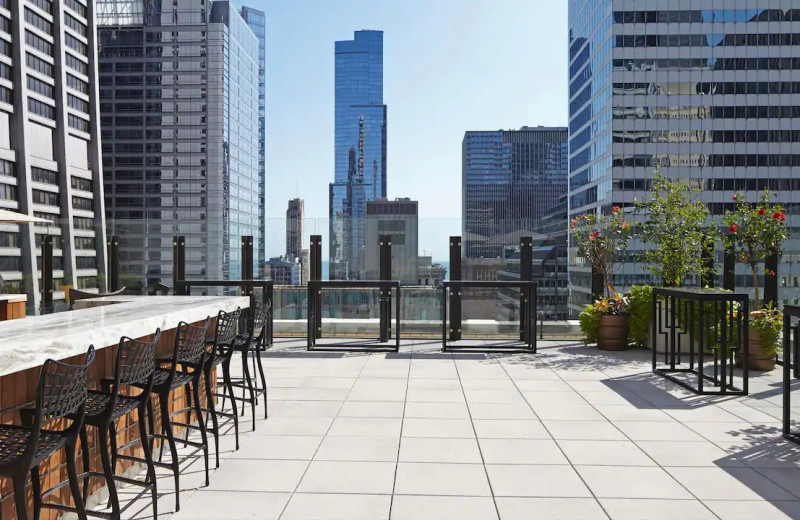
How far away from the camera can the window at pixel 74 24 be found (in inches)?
2364

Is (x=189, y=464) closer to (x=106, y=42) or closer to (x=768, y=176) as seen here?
(x=768, y=176)

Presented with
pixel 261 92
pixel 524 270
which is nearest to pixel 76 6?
pixel 261 92

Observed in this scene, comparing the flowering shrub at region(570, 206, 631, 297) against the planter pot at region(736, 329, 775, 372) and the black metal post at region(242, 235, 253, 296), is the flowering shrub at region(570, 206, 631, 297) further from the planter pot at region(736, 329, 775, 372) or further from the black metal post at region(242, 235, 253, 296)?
the black metal post at region(242, 235, 253, 296)

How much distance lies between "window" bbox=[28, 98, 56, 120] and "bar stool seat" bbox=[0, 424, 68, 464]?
62899mm

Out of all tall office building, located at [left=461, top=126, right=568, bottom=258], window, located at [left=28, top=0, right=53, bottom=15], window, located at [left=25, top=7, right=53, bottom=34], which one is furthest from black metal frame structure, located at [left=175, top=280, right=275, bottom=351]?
tall office building, located at [left=461, top=126, right=568, bottom=258]

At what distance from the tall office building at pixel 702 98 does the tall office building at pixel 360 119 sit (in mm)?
104755

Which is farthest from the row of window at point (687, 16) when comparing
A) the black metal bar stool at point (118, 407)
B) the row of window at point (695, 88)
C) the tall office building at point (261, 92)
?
the tall office building at point (261, 92)

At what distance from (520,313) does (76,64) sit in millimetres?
66772

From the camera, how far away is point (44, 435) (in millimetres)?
2172

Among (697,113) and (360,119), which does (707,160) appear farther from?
(360,119)

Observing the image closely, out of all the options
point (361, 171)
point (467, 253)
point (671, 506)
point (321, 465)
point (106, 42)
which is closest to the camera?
point (671, 506)

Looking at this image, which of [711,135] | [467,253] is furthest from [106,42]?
[467,253]

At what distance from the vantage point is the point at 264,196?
13238 cm

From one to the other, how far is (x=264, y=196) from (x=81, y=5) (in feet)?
233
